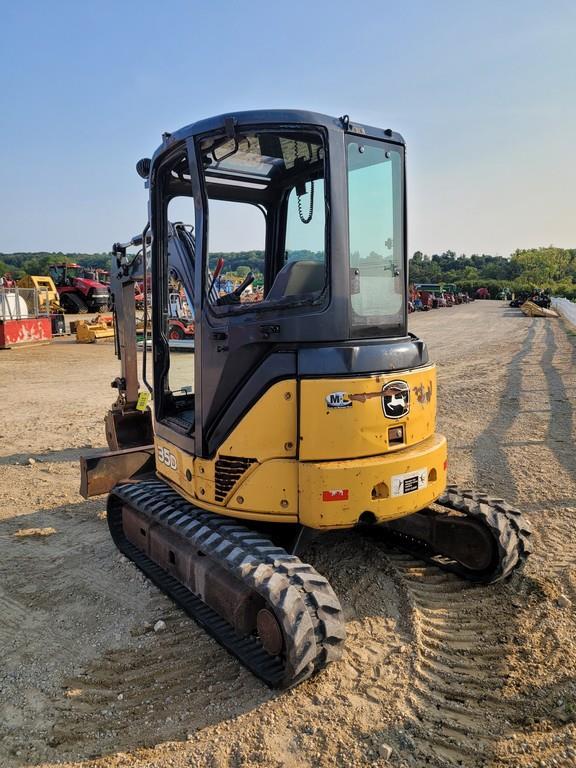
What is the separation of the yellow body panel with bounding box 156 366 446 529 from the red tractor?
101 feet

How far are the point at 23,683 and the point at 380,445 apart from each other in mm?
2396

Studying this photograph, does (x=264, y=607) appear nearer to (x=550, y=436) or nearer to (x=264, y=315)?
(x=264, y=315)

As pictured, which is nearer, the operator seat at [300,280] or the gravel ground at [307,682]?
the gravel ground at [307,682]

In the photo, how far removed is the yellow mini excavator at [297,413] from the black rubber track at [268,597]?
0.01 metres

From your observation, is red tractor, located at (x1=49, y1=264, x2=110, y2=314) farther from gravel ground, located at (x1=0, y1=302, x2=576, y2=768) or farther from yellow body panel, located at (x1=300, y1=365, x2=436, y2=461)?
yellow body panel, located at (x1=300, y1=365, x2=436, y2=461)

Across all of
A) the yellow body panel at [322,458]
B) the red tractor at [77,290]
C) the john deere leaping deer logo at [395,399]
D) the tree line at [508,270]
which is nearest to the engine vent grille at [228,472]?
the yellow body panel at [322,458]

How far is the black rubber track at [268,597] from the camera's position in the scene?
9.75 feet

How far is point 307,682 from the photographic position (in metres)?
3.20

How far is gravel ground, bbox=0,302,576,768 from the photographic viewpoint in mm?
2768

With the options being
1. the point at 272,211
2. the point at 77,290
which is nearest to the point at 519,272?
the point at 77,290

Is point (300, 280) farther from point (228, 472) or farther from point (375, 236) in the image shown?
point (228, 472)

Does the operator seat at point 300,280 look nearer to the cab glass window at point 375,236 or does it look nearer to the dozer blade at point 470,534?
the cab glass window at point 375,236

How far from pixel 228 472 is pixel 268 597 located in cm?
87

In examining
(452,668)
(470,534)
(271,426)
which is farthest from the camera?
(470,534)
